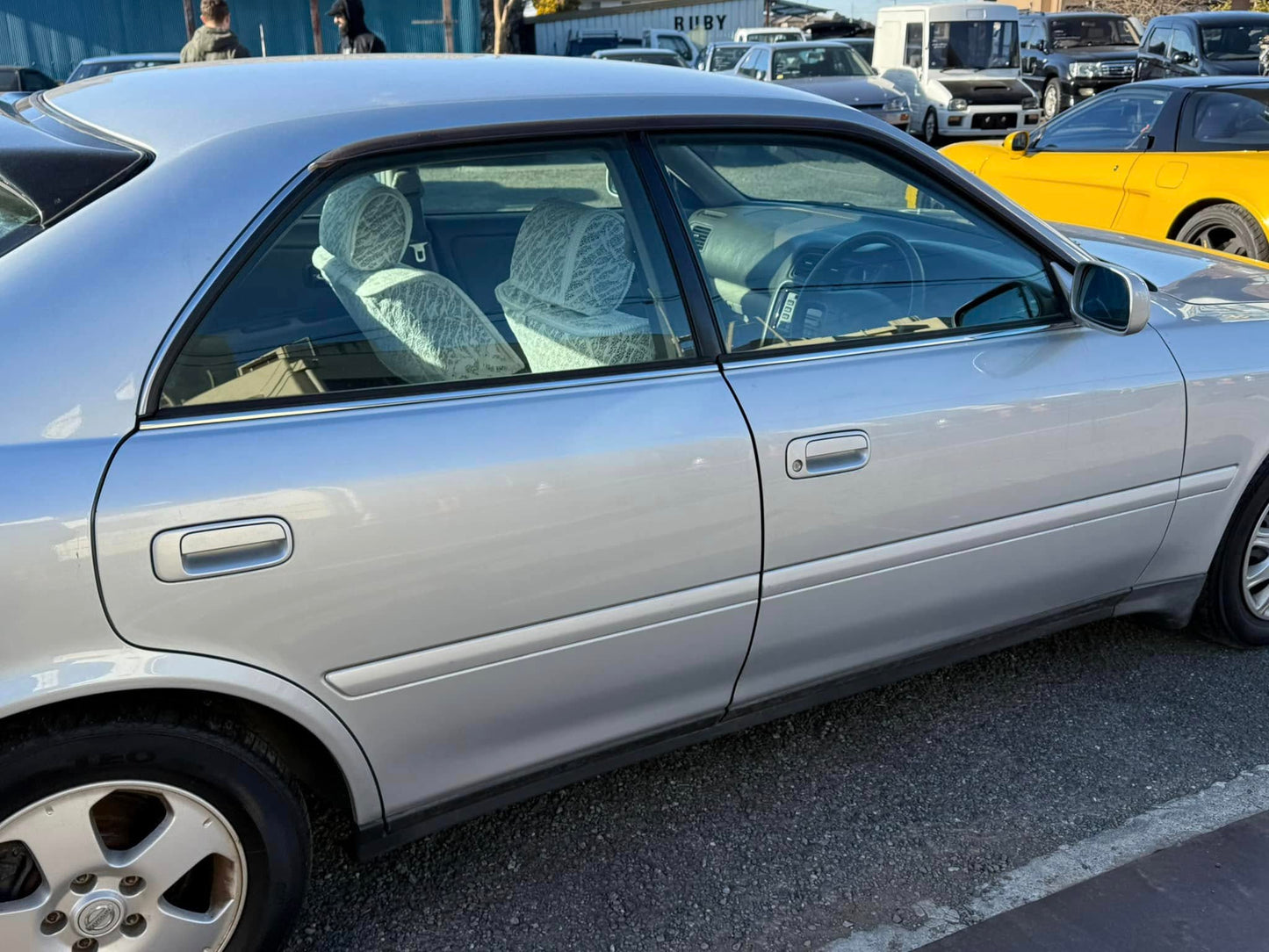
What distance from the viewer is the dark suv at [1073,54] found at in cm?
1702

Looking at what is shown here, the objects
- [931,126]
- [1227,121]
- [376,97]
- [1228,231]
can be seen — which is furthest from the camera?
[931,126]

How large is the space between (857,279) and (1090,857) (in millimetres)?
1403

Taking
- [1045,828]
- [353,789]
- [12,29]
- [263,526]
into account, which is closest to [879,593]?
[1045,828]

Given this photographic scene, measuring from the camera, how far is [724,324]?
2348mm

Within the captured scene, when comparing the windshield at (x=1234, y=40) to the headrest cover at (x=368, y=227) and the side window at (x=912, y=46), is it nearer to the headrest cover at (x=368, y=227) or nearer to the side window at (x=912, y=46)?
the side window at (x=912, y=46)

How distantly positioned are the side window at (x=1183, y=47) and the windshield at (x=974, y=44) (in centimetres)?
277

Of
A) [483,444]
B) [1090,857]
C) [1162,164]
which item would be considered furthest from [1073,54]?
[483,444]

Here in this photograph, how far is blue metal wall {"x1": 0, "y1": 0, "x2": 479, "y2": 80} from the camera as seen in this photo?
22.1m

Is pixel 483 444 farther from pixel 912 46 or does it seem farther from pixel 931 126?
pixel 912 46

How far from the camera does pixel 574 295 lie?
2357mm

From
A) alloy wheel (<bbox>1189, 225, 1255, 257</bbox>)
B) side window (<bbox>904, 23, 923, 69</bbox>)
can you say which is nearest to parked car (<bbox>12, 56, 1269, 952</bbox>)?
alloy wheel (<bbox>1189, 225, 1255, 257</bbox>)

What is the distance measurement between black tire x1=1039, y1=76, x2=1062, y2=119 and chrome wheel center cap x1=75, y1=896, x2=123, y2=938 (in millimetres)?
18527

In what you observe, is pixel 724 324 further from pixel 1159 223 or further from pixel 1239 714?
pixel 1159 223

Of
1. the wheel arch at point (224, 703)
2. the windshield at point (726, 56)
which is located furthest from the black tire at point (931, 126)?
the wheel arch at point (224, 703)
